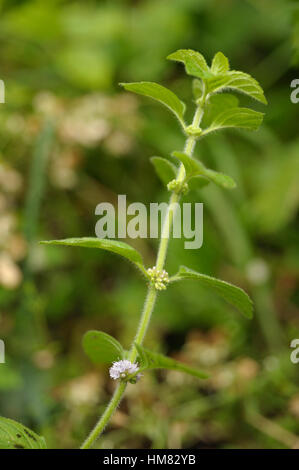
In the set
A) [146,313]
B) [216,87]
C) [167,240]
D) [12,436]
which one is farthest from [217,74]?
[12,436]

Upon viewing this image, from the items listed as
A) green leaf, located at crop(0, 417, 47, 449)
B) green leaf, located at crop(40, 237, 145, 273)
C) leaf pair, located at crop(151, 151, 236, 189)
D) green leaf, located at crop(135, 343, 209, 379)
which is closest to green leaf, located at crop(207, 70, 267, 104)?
leaf pair, located at crop(151, 151, 236, 189)

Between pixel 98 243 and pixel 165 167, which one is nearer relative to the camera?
pixel 98 243

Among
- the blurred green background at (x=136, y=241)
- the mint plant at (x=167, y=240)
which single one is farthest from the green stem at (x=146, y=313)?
the blurred green background at (x=136, y=241)

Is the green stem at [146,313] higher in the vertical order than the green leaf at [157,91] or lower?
lower

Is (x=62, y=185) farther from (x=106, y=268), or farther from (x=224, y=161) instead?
(x=224, y=161)

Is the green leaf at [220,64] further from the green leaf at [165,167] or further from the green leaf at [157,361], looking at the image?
the green leaf at [157,361]

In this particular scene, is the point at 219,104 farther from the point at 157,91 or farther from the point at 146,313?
the point at 146,313
